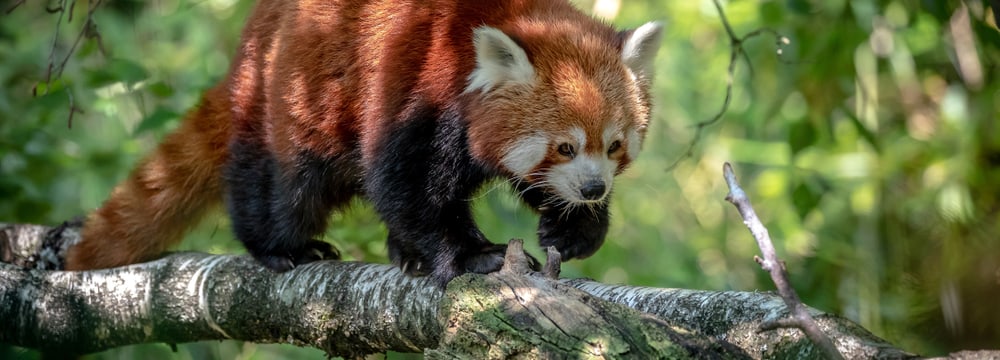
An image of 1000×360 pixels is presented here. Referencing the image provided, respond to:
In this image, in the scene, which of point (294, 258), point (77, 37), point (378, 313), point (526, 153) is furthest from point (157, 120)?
point (526, 153)

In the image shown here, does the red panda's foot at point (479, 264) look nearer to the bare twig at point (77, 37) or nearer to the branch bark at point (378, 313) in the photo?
the branch bark at point (378, 313)

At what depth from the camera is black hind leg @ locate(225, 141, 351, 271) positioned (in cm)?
418

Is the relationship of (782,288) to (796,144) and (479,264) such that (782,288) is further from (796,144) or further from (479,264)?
(796,144)

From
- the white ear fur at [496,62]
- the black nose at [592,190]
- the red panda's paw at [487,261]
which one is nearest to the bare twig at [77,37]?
the white ear fur at [496,62]

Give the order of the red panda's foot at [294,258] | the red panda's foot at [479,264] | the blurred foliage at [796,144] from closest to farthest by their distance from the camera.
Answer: the red panda's foot at [479,264] → the red panda's foot at [294,258] → the blurred foliage at [796,144]

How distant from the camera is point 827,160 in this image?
669 cm

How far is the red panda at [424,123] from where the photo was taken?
365 centimetres

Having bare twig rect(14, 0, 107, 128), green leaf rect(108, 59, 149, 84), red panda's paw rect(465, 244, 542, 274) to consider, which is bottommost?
red panda's paw rect(465, 244, 542, 274)

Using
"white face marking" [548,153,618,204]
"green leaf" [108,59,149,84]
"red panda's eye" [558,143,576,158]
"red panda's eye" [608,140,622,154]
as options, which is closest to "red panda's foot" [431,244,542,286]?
"white face marking" [548,153,618,204]

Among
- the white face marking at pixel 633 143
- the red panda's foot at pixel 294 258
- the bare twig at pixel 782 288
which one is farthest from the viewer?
the red panda's foot at pixel 294 258

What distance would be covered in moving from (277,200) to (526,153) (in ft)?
4.13

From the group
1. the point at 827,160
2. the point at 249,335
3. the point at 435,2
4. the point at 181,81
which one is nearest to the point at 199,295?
the point at 249,335

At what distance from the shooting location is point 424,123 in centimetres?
367

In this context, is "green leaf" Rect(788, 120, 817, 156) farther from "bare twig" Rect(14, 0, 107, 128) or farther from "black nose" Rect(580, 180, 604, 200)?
"bare twig" Rect(14, 0, 107, 128)
